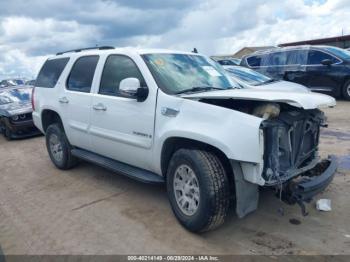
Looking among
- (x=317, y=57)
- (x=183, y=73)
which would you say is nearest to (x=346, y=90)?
(x=317, y=57)

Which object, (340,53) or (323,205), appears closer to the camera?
(323,205)

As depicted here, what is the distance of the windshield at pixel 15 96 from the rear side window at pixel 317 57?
9.06 meters

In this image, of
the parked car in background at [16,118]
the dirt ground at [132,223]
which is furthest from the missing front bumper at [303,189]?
the parked car in background at [16,118]

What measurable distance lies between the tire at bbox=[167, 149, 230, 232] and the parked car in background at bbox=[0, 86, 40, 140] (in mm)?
7150

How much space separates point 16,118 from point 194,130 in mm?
7580

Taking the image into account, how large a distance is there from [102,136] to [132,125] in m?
0.75

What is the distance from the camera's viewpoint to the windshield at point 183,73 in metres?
4.19

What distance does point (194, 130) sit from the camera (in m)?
3.59

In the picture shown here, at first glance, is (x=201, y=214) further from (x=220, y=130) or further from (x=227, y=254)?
(x=220, y=130)

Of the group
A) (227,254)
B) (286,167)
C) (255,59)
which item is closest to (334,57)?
(255,59)

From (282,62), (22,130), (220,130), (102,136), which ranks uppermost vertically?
(282,62)

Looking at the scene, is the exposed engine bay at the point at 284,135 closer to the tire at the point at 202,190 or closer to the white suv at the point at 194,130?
the white suv at the point at 194,130

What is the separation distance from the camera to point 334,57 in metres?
11.7

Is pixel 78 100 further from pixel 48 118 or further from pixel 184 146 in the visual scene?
pixel 184 146
